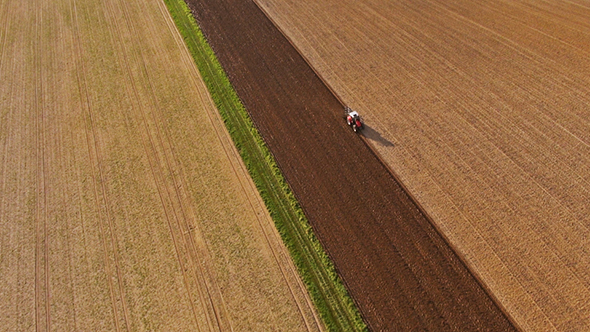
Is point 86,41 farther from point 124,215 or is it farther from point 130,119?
point 124,215

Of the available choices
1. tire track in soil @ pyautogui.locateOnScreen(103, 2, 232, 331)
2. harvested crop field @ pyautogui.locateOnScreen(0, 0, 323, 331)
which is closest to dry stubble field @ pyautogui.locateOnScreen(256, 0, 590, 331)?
harvested crop field @ pyautogui.locateOnScreen(0, 0, 323, 331)

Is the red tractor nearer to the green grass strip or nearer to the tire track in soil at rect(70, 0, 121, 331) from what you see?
the green grass strip

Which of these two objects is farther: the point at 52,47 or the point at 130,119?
the point at 52,47

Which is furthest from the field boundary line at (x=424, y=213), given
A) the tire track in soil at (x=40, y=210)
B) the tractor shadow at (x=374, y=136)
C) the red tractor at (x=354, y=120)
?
the tire track in soil at (x=40, y=210)

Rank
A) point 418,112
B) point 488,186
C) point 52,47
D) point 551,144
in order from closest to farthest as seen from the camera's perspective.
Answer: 1. point 488,186
2. point 551,144
3. point 418,112
4. point 52,47

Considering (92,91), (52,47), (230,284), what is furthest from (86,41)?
(230,284)

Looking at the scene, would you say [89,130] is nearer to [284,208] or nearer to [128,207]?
[128,207]
